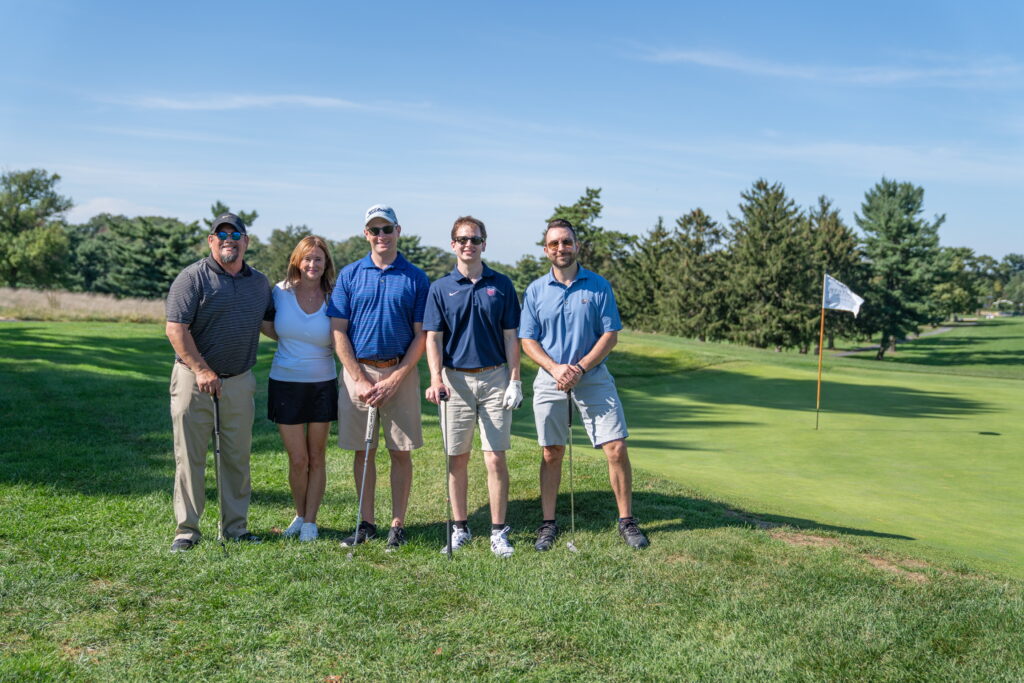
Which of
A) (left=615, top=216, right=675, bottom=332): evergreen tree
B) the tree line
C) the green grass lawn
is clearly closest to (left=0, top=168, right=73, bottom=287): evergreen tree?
the tree line

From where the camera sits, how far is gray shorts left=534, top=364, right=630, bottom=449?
18.0 feet

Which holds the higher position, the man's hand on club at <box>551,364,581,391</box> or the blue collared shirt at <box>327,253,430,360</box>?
the blue collared shirt at <box>327,253,430,360</box>

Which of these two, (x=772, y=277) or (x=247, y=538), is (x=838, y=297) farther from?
(x=772, y=277)

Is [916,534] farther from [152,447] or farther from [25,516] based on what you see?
[152,447]

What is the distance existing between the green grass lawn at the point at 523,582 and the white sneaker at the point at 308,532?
0.48 feet

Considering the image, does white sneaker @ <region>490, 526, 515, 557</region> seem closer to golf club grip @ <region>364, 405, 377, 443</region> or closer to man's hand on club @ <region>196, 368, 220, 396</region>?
golf club grip @ <region>364, 405, 377, 443</region>

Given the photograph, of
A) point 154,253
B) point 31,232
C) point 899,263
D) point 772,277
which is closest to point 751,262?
point 772,277

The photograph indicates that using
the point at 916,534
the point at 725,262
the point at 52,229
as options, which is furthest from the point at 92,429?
the point at 725,262

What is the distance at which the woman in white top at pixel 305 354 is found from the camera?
5.34m

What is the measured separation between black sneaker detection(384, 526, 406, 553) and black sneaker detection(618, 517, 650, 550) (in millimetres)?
1457

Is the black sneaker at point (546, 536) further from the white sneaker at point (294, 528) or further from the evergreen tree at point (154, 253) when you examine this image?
the evergreen tree at point (154, 253)

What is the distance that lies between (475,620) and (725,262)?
191 ft

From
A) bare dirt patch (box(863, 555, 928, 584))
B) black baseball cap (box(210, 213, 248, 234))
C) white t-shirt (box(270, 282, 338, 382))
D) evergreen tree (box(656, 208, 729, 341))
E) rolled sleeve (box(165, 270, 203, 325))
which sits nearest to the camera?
bare dirt patch (box(863, 555, 928, 584))

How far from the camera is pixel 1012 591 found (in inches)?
182
